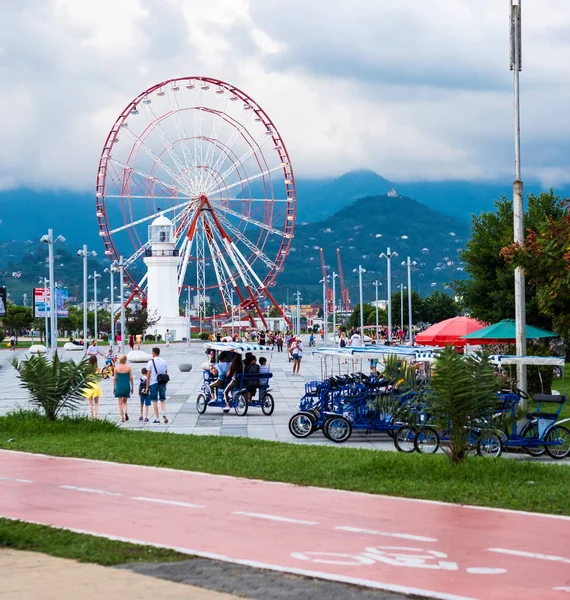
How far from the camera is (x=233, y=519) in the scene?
11.1m

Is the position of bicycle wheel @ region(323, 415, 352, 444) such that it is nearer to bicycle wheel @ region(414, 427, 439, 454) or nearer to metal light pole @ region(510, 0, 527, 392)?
bicycle wheel @ region(414, 427, 439, 454)

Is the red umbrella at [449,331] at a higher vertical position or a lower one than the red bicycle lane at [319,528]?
higher

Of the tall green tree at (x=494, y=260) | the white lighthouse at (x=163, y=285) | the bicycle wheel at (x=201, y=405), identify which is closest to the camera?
the bicycle wheel at (x=201, y=405)

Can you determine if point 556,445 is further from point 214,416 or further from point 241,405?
point 214,416

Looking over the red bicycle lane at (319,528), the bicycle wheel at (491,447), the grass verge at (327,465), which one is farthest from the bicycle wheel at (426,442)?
the red bicycle lane at (319,528)

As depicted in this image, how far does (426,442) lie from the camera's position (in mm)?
17469

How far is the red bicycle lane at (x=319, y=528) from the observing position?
856 cm

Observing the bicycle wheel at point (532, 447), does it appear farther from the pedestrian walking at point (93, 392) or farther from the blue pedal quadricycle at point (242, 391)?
the blue pedal quadricycle at point (242, 391)

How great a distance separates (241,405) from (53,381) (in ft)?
19.4

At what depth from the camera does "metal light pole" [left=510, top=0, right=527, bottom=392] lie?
21.1m

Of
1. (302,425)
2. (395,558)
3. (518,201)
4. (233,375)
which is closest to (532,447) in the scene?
(302,425)

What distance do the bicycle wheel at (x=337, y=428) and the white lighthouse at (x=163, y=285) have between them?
104m

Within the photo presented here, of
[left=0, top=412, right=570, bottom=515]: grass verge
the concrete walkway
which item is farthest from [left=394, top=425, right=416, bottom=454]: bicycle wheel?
the concrete walkway

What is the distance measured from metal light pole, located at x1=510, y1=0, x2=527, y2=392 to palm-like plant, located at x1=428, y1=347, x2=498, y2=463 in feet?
20.7
